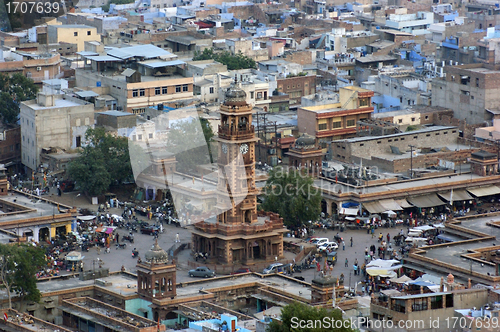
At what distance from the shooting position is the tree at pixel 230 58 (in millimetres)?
125625

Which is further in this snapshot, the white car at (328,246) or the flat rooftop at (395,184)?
the flat rooftop at (395,184)

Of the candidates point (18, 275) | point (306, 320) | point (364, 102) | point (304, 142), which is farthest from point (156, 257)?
point (364, 102)

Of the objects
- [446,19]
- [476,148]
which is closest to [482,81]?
[476,148]

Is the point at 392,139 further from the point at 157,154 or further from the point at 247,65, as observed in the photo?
the point at 247,65

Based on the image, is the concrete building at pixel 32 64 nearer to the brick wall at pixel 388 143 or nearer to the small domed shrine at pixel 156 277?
the brick wall at pixel 388 143

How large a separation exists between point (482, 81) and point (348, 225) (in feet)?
93.7

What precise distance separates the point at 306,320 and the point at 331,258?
853 inches

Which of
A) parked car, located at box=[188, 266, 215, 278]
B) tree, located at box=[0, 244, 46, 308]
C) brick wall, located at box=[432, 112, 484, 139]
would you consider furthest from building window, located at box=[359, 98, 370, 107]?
tree, located at box=[0, 244, 46, 308]

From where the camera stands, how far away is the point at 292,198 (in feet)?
278

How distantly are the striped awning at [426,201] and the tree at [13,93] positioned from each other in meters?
32.9

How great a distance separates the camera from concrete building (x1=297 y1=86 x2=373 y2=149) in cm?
10438

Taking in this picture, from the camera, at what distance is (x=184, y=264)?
7906 centimetres

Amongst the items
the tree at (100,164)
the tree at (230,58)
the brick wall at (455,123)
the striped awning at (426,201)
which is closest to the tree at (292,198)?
the striped awning at (426,201)

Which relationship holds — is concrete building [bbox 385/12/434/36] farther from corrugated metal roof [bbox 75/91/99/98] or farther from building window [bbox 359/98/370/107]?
corrugated metal roof [bbox 75/91/99/98]
